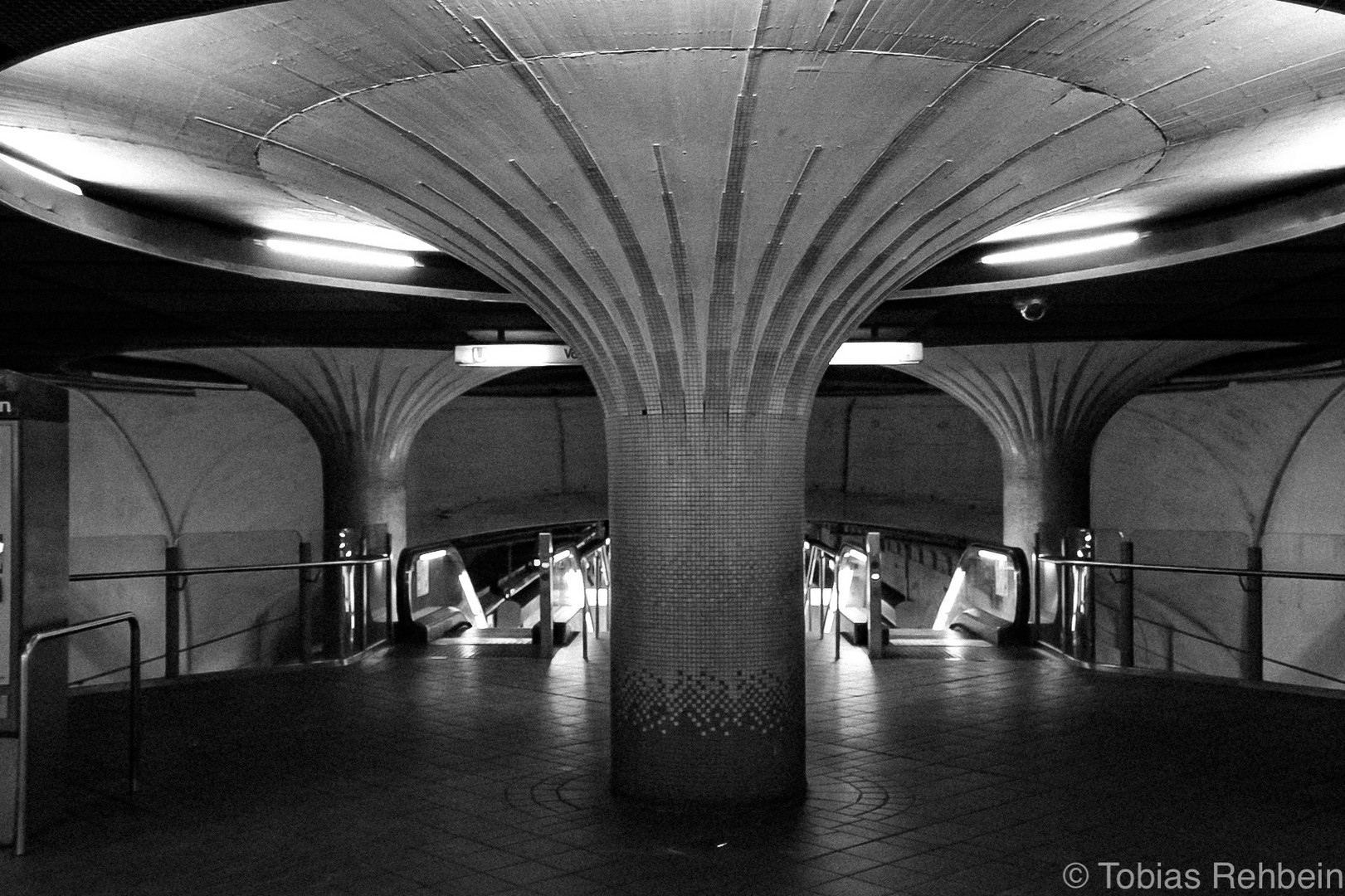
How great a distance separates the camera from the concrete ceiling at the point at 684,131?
4637mm

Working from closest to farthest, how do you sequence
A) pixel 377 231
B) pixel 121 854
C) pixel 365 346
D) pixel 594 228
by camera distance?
pixel 121 854 → pixel 594 228 → pixel 377 231 → pixel 365 346

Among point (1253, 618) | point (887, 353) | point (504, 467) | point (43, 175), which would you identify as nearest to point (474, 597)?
point (887, 353)

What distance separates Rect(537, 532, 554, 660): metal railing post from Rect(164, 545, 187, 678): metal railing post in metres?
3.45

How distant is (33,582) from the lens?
6.21m

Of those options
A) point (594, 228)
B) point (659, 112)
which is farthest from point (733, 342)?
point (659, 112)

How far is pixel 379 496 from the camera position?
18.2 m

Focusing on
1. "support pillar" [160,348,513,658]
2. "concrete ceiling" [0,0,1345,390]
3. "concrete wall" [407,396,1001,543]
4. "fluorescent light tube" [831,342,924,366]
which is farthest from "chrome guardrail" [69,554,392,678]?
"concrete wall" [407,396,1001,543]

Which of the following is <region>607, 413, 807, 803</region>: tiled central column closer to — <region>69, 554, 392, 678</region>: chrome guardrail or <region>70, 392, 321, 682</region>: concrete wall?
<region>69, 554, 392, 678</region>: chrome guardrail

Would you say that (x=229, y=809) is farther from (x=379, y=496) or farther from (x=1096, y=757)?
(x=379, y=496)

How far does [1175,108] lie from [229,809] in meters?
6.09

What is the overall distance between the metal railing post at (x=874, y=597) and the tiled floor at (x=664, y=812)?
5.60 feet

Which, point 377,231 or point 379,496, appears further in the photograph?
point 379,496

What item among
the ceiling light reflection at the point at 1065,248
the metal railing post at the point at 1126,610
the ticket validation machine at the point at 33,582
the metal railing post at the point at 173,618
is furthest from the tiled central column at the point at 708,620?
the metal railing post at the point at 1126,610

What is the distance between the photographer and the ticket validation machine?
5.97 meters
